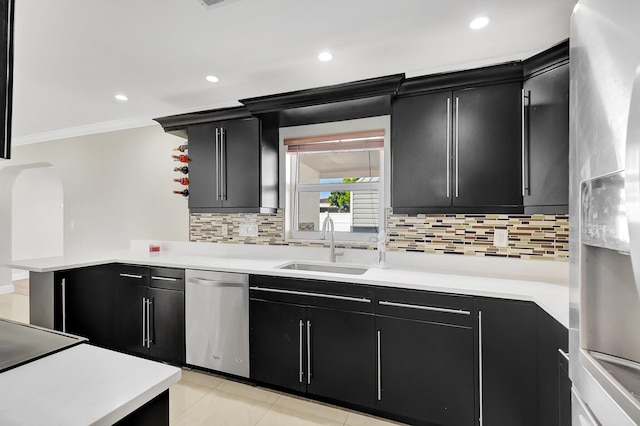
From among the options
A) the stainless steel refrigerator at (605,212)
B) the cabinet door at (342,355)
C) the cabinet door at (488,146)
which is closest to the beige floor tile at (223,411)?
the cabinet door at (342,355)

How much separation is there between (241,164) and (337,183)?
3.02 feet

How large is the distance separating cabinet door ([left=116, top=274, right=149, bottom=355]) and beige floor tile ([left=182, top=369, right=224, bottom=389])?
0.48m

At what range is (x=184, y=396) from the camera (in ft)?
7.29

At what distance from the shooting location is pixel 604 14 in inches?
23.4

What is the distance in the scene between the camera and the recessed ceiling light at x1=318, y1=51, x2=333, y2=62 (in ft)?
7.00

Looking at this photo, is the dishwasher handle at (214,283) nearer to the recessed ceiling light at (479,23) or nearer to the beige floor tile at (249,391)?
the beige floor tile at (249,391)

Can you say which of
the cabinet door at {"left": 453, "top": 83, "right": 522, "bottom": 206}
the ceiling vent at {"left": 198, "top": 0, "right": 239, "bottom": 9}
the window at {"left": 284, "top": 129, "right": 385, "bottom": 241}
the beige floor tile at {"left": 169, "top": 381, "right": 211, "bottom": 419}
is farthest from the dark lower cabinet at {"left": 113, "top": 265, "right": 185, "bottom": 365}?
the cabinet door at {"left": 453, "top": 83, "right": 522, "bottom": 206}

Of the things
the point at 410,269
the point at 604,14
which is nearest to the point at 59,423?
the point at 604,14

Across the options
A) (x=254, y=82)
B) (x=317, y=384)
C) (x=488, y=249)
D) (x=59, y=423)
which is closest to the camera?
(x=59, y=423)

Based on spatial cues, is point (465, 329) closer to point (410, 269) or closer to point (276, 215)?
point (410, 269)

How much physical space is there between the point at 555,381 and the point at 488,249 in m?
1.03

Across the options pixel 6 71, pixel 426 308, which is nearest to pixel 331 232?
pixel 426 308

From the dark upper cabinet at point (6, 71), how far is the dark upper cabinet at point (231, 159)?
80.0 inches

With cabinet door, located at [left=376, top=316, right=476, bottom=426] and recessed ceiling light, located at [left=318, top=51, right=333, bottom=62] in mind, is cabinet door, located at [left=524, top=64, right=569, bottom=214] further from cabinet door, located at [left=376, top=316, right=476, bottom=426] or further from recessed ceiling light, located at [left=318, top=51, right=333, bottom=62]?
recessed ceiling light, located at [left=318, top=51, right=333, bottom=62]
